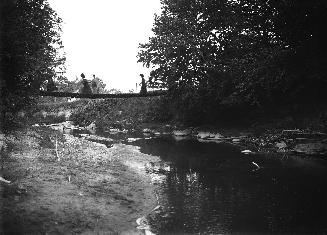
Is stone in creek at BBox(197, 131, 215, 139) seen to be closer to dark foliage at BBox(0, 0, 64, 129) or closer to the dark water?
the dark water

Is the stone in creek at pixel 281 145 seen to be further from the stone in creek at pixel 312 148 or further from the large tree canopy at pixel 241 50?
the large tree canopy at pixel 241 50

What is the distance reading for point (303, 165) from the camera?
18656mm

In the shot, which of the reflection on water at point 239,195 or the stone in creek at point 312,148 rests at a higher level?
the stone in creek at point 312,148

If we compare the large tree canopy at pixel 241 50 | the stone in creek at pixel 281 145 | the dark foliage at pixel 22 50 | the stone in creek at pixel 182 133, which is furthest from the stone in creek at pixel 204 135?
the dark foliage at pixel 22 50

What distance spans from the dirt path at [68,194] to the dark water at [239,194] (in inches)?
39.9

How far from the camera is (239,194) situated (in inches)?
543

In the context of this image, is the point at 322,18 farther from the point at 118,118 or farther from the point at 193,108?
the point at 118,118

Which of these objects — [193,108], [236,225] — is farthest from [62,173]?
[193,108]

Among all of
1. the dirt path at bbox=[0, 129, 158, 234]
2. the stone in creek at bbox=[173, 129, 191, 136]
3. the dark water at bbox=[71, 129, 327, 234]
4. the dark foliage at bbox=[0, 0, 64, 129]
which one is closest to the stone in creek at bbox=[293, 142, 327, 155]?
the dark water at bbox=[71, 129, 327, 234]

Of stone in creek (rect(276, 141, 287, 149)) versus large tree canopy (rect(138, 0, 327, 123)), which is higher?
→ large tree canopy (rect(138, 0, 327, 123))

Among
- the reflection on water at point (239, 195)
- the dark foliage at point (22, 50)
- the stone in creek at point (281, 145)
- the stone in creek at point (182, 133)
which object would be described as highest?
the dark foliage at point (22, 50)

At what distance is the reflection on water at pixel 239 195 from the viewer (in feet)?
34.7

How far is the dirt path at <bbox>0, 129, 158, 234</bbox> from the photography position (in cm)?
950

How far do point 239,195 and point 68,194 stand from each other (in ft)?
21.3
